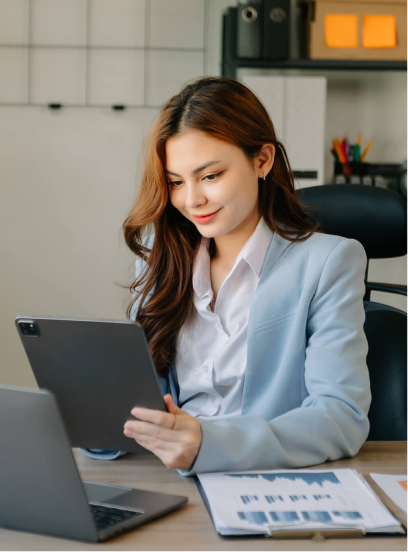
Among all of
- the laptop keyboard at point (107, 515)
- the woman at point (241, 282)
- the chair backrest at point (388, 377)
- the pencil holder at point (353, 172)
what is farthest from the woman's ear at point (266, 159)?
the pencil holder at point (353, 172)

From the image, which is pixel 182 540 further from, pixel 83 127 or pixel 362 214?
pixel 83 127

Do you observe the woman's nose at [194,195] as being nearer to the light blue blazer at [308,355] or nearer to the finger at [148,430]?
the light blue blazer at [308,355]

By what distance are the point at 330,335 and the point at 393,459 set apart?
22 centimetres

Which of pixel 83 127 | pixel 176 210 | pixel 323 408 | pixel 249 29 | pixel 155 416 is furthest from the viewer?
pixel 83 127

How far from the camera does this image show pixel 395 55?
2926 mm

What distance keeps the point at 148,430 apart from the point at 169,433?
0.03m

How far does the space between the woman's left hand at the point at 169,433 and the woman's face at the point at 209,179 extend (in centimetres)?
49

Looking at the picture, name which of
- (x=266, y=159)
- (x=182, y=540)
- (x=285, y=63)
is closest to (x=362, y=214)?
(x=266, y=159)

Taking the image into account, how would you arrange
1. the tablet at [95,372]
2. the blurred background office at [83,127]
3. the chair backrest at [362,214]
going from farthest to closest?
1. the blurred background office at [83,127]
2. the chair backrest at [362,214]
3. the tablet at [95,372]

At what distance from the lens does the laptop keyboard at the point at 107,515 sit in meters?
0.70

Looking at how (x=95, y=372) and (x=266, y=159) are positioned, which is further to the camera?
(x=266, y=159)

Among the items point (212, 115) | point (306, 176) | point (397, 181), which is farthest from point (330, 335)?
point (397, 181)

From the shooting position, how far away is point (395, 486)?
83 cm

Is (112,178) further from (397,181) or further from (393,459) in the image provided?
(393,459)
